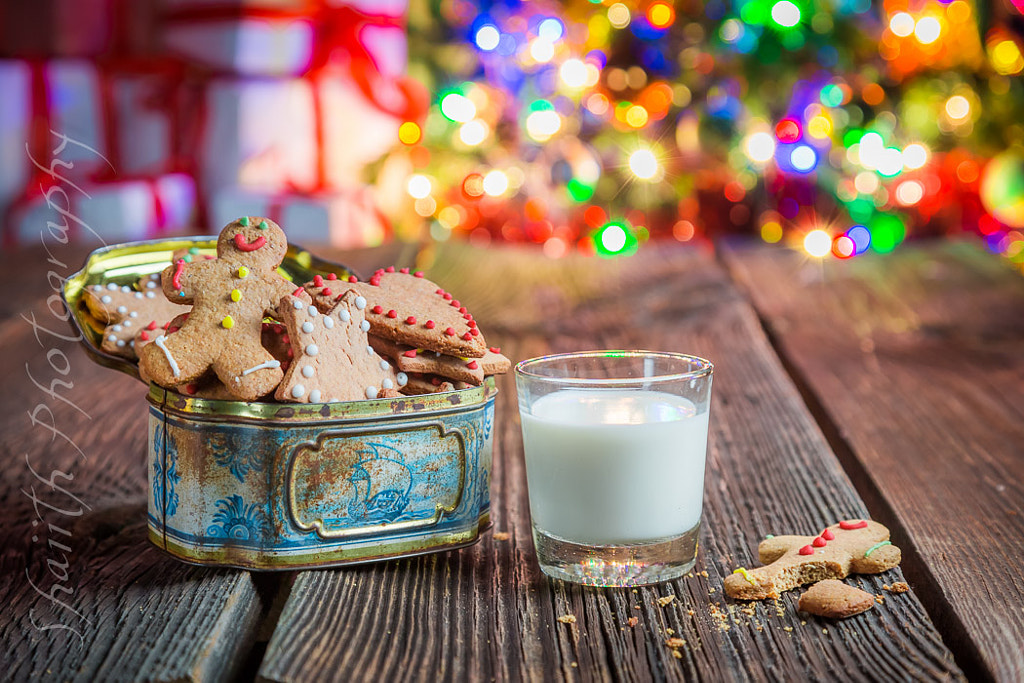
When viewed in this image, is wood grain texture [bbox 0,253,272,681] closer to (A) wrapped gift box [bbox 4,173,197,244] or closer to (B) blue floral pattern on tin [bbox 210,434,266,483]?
(B) blue floral pattern on tin [bbox 210,434,266,483]

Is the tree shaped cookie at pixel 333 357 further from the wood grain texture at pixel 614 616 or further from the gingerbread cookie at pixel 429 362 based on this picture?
the wood grain texture at pixel 614 616

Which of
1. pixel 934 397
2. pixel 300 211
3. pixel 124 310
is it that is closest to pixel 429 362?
pixel 124 310

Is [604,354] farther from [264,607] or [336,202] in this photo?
[336,202]

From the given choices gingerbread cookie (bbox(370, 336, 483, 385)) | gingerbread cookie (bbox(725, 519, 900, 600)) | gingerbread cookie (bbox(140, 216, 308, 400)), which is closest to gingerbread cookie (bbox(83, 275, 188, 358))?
gingerbread cookie (bbox(140, 216, 308, 400))

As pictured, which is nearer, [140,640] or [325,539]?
[140,640]

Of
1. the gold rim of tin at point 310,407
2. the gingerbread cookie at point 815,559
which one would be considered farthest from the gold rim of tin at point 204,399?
the gingerbread cookie at point 815,559

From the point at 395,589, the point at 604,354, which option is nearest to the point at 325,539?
the point at 395,589

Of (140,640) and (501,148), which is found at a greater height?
(140,640)

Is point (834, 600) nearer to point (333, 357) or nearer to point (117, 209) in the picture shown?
point (333, 357)
